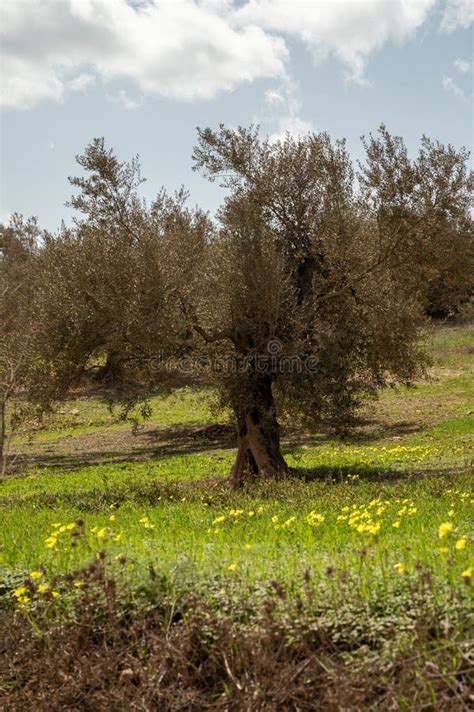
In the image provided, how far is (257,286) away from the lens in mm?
15461

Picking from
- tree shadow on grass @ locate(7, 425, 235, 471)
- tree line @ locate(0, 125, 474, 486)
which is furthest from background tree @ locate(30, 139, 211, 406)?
tree shadow on grass @ locate(7, 425, 235, 471)

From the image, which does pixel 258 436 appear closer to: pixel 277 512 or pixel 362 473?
pixel 362 473

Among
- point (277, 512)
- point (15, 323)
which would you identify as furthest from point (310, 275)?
point (15, 323)

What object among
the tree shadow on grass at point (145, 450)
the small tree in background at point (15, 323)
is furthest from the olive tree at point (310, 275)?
the tree shadow on grass at point (145, 450)

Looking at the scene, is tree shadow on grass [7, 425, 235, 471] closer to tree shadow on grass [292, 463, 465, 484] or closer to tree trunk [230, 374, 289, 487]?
tree shadow on grass [292, 463, 465, 484]

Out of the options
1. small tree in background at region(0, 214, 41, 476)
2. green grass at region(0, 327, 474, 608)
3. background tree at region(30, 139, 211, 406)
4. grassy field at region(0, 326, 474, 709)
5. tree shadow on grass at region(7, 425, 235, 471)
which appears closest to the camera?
grassy field at region(0, 326, 474, 709)

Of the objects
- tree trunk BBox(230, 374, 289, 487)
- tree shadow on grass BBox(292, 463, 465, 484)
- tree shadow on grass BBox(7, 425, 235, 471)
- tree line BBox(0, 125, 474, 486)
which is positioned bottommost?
tree shadow on grass BBox(292, 463, 465, 484)

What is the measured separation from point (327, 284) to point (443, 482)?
204 inches

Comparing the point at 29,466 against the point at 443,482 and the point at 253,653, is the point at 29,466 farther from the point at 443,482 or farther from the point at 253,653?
the point at 253,653

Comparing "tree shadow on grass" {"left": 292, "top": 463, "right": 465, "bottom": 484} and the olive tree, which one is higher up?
the olive tree

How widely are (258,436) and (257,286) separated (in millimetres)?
3537

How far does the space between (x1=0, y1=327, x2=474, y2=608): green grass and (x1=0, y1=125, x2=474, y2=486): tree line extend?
5.25 feet

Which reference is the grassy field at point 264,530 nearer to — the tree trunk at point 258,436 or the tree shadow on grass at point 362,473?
the tree shadow on grass at point 362,473

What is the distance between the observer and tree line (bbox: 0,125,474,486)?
1520cm
